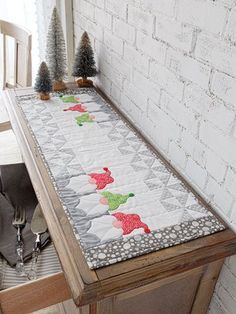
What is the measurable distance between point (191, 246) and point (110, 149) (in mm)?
478

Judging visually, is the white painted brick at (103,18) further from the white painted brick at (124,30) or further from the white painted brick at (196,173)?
the white painted brick at (196,173)

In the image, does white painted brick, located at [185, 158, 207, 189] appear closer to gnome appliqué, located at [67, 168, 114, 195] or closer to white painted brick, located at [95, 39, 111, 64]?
gnome appliqué, located at [67, 168, 114, 195]

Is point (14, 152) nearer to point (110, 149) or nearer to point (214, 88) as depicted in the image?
point (110, 149)

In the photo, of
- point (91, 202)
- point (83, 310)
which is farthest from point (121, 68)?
point (83, 310)

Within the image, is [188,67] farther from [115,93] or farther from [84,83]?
[84,83]

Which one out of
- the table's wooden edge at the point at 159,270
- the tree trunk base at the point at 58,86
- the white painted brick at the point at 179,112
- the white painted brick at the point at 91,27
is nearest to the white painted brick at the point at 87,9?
the white painted brick at the point at 91,27

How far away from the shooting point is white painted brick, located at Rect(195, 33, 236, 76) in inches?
31.6

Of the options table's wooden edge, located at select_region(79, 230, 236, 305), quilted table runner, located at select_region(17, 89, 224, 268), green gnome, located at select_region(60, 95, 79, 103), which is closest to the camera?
table's wooden edge, located at select_region(79, 230, 236, 305)

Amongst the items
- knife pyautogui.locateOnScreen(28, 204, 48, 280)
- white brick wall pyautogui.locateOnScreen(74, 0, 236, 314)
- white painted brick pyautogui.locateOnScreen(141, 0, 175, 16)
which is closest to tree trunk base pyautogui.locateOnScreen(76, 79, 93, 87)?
white brick wall pyautogui.locateOnScreen(74, 0, 236, 314)

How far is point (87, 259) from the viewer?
772mm

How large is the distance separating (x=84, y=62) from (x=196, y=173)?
869mm

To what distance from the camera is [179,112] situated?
107 cm

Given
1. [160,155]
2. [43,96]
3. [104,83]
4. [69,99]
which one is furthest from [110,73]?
[160,155]

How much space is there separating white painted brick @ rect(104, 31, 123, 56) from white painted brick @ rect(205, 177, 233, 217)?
73cm
